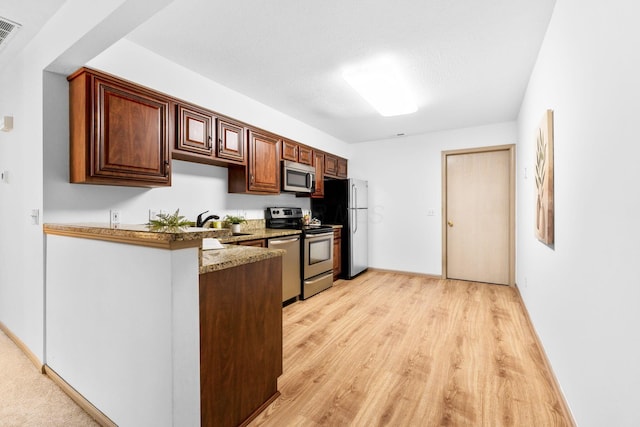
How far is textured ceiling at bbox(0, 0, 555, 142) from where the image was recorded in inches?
75.2

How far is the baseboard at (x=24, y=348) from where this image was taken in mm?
2100

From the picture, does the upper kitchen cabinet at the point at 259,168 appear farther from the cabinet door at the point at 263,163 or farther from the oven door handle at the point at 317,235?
the oven door handle at the point at 317,235

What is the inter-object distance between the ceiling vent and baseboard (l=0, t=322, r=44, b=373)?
2.29m

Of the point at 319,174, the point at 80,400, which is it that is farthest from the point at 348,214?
the point at 80,400

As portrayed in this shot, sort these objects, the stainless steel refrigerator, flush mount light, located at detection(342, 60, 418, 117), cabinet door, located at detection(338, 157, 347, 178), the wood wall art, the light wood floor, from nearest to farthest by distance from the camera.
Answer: the light wood floor → the wood wall art → flush mount light, located at detection(342, 60, 418, 117) → the stainless steel refrigerator → cabinet door, located at detection(338, 157, 347, 178)

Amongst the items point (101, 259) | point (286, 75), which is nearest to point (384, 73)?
point (286, 75)

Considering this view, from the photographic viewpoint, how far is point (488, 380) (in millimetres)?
1968

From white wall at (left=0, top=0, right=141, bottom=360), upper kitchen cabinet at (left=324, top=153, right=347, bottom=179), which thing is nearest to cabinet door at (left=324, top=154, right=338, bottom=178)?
upper kitchen cabinet at (left=324, top=153, right=347, bottom=179)

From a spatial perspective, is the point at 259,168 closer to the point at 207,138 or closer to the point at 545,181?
the point at 207,138

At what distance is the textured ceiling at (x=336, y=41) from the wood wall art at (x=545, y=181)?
72 cm

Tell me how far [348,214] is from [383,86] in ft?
7.02

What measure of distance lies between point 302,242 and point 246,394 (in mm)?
2290

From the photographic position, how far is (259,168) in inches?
137

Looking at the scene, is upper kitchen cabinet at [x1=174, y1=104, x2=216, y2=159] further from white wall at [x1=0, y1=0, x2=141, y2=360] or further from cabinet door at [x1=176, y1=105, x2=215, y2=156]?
white wall at [x1=0, y1=0, x2=141, y2=360]
